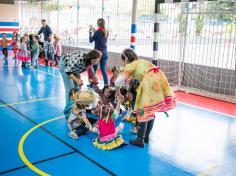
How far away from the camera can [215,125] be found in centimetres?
511

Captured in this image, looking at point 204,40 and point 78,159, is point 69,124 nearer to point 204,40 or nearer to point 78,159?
point 78,159

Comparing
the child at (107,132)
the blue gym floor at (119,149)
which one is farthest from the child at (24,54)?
the child at (107,132)

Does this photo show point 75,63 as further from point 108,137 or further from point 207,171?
point 207,171

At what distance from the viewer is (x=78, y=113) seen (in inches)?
173

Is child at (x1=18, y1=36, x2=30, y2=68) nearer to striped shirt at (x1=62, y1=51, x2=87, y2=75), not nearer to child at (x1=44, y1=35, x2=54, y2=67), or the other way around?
child at (x1=44, y1=35, x2=54, y2=67)

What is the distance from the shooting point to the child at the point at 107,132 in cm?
399

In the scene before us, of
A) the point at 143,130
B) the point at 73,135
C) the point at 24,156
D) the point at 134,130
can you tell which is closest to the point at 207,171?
the point at 143,130

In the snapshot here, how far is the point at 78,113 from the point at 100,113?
1.58 ft

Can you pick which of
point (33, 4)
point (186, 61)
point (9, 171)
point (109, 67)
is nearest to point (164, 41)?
point (186, 61)

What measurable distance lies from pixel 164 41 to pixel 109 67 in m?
2.90

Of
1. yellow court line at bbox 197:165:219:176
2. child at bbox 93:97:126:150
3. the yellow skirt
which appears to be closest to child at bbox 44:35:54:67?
child at bbox 93:97:126:150

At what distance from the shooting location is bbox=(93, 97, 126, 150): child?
3.99 metres

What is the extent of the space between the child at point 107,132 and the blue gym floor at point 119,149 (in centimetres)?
11

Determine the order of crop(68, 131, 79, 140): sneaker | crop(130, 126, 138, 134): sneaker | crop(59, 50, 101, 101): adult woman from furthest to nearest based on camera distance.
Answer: crop(130, 126, 138, 134): sneaker < crop(59, 50, 101, 101): adult woman < crop(68, 131, 79, 140): sneaker
